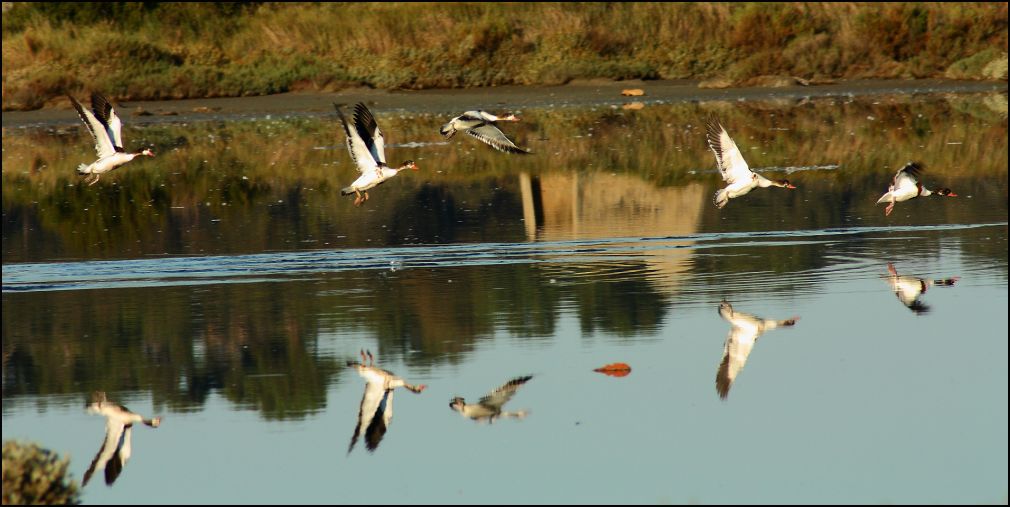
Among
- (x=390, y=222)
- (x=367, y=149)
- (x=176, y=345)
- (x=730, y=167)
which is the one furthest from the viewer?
(x=390, y=222)

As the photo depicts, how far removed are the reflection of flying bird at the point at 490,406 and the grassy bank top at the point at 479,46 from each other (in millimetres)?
31933

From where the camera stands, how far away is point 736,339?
12555 millimetres

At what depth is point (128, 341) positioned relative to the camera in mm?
13344

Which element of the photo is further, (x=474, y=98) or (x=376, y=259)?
(x=474, y=98)

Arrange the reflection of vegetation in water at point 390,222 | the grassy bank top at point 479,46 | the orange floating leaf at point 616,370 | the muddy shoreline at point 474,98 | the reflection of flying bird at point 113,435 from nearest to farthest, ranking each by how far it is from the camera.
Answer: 1. the reflection of flying bird at point 113,435
2. the orange floating leaf at point 616,370
3. the reflection of vegetation in water at point 390,222
4. the muddy shoreline at point 474,98
5. the grassy bank top at point 479,46

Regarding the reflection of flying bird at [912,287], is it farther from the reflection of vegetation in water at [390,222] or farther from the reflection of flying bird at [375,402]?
the reflection of flying bird at [375,402]

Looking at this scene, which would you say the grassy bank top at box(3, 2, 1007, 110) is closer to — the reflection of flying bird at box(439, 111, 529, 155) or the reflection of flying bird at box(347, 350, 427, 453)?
the reflection of flying bird at box(439, 111, 529, 155)

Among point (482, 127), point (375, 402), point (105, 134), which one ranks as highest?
point (105, 134)

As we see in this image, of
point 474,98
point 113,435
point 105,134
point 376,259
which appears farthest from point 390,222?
point 474,98

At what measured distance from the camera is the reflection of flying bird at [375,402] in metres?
Result: 10.2

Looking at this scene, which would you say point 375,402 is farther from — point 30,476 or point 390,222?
point 390,222

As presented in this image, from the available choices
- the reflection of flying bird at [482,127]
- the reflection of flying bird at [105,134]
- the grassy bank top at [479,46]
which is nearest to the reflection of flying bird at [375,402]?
the reflection of flying bird at [482,127]

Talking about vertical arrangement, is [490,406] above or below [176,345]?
above

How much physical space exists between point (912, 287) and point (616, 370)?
13.9 feet
